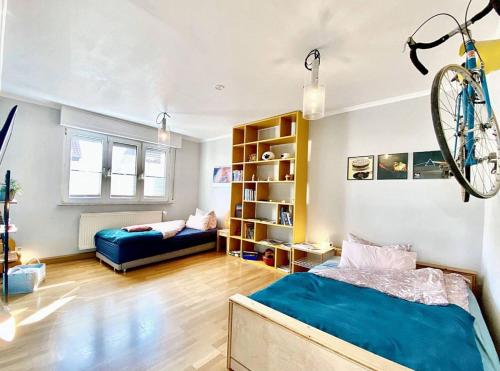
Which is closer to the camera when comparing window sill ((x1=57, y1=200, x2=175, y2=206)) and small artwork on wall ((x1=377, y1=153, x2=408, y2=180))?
small artwork on wall ((x1=377, y1=153, x2=408, y2=180))

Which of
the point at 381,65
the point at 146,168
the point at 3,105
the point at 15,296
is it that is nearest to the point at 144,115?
the point at 146,168

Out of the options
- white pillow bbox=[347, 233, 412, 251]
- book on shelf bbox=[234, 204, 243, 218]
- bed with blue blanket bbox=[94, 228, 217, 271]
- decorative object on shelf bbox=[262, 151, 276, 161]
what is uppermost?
decorative object on shelf bbox=[262, 151, 276, 161]

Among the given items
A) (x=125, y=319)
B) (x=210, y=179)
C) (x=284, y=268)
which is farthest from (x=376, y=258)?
(x=210, y=179)

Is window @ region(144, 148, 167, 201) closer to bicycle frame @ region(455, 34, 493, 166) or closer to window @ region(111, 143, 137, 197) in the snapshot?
window @ region(111, 143, 137, 197)

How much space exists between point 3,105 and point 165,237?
9.43 feet

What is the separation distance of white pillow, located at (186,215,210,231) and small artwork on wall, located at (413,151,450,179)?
352 cm

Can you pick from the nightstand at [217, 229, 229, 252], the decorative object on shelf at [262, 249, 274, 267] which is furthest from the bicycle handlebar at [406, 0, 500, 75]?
the nightstand at [217, 229, 229, 252]

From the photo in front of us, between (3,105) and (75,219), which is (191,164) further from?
(3,105)

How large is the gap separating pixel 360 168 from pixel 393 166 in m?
0.39

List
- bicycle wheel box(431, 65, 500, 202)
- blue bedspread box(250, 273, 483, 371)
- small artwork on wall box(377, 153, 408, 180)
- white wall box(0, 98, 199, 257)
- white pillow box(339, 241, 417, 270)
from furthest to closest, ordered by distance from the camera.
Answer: white wall box(0, 98, 199, 257) < small artwork on wall box(377, 153, 408, 180) < white pillow box(339, 241, 417, 270) < blue bedspread box(250, 273, 483, 371) < bicycle wheel box(431, 65, 500, 202)

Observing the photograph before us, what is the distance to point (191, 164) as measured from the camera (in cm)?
554

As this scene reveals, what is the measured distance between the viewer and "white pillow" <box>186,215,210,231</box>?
4.64 m

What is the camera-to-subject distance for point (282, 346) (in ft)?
4.60

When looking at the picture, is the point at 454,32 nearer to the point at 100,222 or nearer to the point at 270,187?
the point at 270,187
